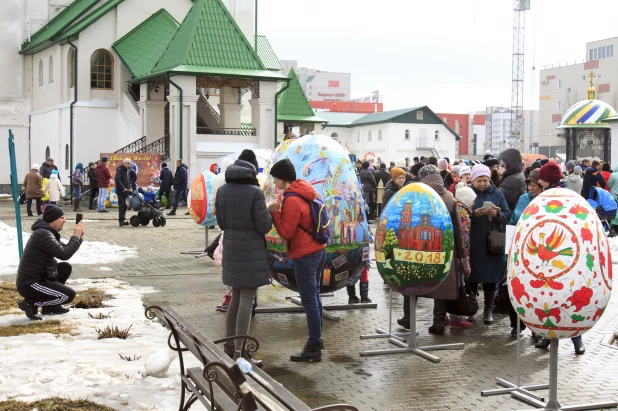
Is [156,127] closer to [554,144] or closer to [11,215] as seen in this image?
[11,215]

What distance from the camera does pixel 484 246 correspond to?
10477 mm

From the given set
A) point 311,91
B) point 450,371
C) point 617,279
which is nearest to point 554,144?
point 311,91

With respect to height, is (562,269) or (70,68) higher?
(70,68)

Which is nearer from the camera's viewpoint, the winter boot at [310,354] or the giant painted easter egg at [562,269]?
the giant painted easter egg at [562,269]

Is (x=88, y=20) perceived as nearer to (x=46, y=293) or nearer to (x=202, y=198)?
(x=202, y=198)

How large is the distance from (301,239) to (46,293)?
394 centimetres

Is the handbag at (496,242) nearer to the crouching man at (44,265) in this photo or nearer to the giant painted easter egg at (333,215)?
the giant painted easter egg at (333,215)

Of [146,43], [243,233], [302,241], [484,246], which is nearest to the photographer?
[243,233]

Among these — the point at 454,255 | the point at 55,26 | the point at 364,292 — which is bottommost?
the point at 364,292

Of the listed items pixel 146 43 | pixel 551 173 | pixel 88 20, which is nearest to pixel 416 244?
pixel 551 173

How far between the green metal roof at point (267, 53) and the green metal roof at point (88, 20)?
11147mm

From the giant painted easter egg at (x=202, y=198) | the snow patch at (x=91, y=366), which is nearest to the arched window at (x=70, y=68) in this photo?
the giant painted easter egg at (x=202, y=198)

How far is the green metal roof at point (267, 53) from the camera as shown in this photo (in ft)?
159

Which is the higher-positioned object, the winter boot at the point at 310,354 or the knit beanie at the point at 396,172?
the knit beanie at the point at 396,172
